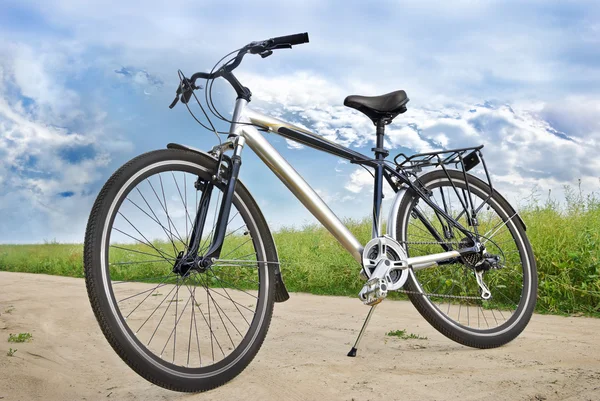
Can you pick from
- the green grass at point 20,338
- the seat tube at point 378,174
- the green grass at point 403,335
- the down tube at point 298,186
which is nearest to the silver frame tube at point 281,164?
the down tube at point 298,186

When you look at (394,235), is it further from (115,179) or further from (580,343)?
(115,179)

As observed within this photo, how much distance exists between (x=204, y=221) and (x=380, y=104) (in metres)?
1.34

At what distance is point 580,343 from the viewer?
11.4 feet

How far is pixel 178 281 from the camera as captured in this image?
2660 mm

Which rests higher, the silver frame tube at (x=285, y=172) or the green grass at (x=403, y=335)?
the silver frame tube at (x=285, y=172)

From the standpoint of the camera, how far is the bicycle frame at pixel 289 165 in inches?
112

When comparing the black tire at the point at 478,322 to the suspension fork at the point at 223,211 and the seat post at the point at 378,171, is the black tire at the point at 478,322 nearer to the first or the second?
the seat post at the point at 378,171

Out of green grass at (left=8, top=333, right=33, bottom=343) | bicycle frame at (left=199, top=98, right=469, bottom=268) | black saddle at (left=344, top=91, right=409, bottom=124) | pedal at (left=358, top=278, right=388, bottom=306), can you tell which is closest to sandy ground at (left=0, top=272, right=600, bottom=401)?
green grass at (left=8, top=333, right=33, bottom=343)

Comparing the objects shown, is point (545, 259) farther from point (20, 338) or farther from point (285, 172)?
point (20, 338)

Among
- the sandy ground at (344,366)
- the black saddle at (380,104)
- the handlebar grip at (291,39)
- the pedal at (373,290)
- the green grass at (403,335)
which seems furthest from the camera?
the green grass at (403,335)

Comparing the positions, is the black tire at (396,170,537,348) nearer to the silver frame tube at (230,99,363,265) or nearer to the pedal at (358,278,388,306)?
the pedal at (358,278,388,306)

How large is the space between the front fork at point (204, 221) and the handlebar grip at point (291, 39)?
523 millimetres

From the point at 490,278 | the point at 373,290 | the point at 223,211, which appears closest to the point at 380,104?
the point at 373,290

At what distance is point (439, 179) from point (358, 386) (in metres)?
1.70
